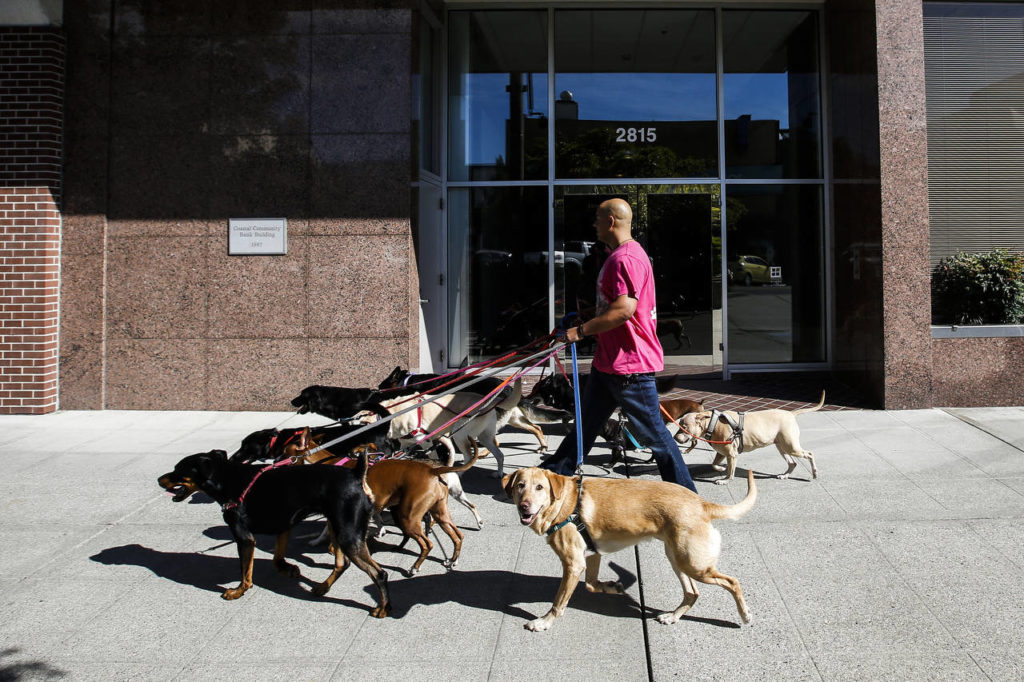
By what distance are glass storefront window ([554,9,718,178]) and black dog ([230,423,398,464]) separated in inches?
256

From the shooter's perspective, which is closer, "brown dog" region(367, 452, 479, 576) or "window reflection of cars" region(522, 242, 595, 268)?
"brown dog" region(367, 452, 479, 576)

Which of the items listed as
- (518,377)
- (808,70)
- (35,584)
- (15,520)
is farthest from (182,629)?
(808,70)

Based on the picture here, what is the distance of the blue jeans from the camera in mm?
5152

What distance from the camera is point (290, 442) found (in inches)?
214

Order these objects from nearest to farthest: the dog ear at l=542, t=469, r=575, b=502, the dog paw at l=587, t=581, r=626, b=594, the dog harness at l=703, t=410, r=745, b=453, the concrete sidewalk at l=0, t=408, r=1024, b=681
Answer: the concrete sidewalk at l=0, t=408, r=1024, b=681, the dog ear at l=542, t=469, r=575, b=502, the dog paw at l=587, t=581, r=626, b=594, the dog harness at l=703, t=410, r=745, b=453

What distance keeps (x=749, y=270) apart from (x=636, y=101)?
2730mm

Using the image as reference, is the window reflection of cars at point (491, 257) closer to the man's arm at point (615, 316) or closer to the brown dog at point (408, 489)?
the man's arm at point (615, 316)

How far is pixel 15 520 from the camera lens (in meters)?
5.93

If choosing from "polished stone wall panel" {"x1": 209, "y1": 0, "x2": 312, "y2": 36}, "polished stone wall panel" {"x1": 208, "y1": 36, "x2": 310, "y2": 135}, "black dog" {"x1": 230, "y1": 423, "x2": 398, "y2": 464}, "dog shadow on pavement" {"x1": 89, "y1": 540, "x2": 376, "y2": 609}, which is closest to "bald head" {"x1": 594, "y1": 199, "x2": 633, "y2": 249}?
"black dog" {"x1": 230, "y1": 423, "x2": 398, "y2": 464}

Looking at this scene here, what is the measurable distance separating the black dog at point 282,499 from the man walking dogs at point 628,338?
4.81 feet

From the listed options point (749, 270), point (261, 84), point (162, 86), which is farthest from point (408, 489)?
point (749, 270)

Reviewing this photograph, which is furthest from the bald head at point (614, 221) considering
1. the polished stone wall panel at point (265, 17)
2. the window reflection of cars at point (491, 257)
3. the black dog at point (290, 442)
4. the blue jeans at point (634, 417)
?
the window reflection of cars at point (491, 257)

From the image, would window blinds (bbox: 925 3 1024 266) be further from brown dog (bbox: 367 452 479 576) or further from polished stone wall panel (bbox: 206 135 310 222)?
brown dog (bbox: 367 452 479 576)

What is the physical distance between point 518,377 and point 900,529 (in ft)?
9.06
